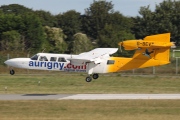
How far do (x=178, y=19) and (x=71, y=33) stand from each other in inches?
644

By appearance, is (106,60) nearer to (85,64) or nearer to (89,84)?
(85,64)

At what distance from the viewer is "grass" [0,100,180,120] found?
24.8m

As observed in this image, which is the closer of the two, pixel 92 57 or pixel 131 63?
pixel 131 63

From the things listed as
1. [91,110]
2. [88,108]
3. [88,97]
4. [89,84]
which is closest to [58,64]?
[89,84]

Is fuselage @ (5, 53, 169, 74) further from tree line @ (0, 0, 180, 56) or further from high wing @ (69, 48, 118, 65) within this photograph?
tree line @ (0, 0, 180, 56)

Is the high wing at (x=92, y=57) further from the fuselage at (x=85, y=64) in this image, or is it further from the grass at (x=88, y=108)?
the grass at (x=88, y=108)

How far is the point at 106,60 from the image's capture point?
4178cm

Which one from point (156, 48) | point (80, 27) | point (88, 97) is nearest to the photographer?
point (88, 97)

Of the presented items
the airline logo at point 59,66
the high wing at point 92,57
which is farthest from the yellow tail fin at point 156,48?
the airline logo at point 59,66

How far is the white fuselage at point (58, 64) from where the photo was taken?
41.0 m

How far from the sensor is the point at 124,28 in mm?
92562

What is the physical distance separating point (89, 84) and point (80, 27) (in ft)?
184

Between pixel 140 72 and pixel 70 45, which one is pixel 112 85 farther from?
pixel 70 45

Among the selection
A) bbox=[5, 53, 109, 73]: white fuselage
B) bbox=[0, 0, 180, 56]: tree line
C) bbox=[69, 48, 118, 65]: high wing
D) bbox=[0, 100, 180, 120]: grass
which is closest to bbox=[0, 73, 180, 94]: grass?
bbox=[5, 53, 109, 73]: white fuselage
